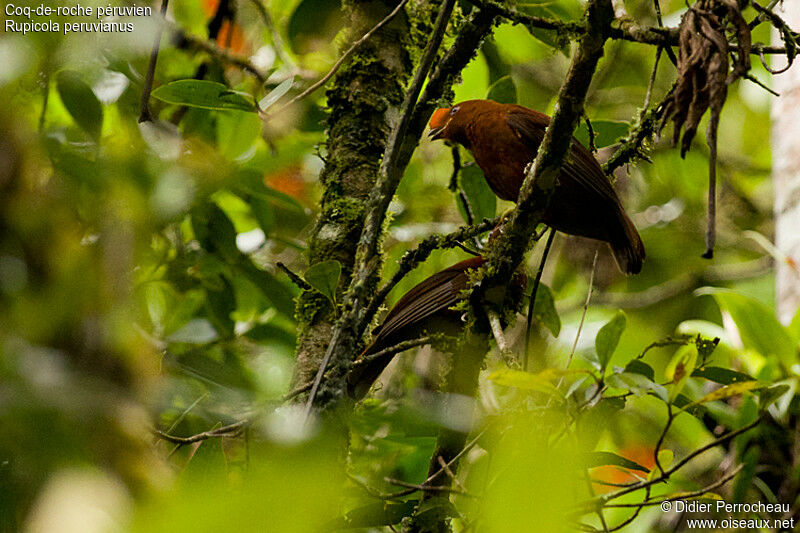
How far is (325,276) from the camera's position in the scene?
161cm

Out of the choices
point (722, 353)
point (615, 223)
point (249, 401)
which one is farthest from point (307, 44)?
point (722, 353)

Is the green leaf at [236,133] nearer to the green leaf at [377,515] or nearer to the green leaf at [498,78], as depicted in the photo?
the green leaf at [498,78]

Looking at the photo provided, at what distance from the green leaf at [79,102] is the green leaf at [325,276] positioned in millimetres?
1063

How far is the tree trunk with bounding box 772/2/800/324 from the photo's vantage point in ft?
9.53

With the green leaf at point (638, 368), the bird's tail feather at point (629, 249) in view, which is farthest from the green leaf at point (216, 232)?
the green leaf at point (638, 368)

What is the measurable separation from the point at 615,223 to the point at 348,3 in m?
1.11

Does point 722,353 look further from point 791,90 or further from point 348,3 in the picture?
point 348,3

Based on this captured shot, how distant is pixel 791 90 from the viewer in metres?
3.21

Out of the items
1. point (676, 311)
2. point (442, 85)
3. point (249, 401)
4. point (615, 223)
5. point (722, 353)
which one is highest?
point (442, 85)

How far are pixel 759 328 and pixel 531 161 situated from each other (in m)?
1.04

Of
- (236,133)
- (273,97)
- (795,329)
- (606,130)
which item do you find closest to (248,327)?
(236,133)

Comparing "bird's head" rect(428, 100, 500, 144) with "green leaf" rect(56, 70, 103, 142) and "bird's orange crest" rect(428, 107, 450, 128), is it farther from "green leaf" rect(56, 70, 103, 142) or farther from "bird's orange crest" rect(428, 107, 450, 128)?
"green leaf" rect(56, 70, 103, 142)

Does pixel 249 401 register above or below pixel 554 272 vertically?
above

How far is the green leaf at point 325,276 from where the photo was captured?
1.60 metres
